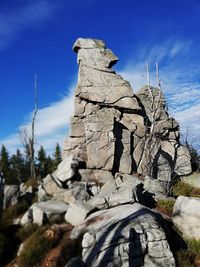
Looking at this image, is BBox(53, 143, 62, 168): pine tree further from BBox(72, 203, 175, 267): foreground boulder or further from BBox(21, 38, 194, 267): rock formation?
BBox(72, 203, 175, 267): foreground boulder

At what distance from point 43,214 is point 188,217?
636 cm

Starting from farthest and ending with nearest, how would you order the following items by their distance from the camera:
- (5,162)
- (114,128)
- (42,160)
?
(42,160) < (5,162) < (114,128)

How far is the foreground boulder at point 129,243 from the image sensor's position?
1305 centimetres

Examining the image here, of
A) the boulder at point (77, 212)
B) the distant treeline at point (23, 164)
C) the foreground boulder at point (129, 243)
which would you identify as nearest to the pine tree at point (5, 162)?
the distant treeline at point (23, 164)

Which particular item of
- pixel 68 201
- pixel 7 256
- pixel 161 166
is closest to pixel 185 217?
pixel 68 201

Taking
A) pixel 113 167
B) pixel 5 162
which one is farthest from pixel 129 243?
pixel 5 162

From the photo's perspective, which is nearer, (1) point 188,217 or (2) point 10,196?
(1) point 188,217

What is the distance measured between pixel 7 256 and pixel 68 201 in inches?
195

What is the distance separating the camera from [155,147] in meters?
29.3

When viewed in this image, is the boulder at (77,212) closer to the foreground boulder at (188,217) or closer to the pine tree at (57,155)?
the foreground boulder at (188,217)

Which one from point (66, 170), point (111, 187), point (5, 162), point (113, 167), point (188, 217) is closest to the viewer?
point (188, 217)

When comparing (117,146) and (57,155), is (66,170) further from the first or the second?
(57,155)

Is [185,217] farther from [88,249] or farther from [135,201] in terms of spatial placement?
[88,249]

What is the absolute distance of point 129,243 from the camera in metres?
13.3
